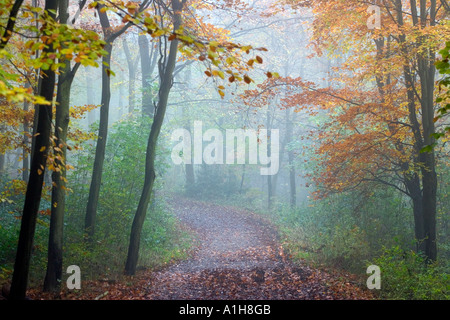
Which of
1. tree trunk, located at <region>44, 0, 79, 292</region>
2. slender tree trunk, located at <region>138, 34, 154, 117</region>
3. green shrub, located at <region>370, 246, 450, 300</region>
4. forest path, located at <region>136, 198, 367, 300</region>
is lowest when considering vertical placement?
forest path, located at <region>136, 198, 367, 300</region>

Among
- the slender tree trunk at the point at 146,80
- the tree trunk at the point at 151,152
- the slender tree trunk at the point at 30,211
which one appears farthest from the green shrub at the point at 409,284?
the slender tree trunk at the point at 146,80

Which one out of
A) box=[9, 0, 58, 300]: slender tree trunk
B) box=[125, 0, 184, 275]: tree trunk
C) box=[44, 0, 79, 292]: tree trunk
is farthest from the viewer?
box=[125, 0, 184, 275]: tree trunk


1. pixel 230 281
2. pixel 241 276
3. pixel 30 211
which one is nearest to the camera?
→ pixel 30 211

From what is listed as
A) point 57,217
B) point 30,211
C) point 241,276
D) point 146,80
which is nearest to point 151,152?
point 57,217

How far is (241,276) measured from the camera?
8750 mm

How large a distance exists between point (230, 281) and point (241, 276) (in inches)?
18.7

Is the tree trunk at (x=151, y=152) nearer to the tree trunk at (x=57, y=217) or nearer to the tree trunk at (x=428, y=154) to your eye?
the tree trunk at (x=57, y=217)

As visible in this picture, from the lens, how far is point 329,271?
350 inches

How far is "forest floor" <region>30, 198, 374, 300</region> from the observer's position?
7.14 m

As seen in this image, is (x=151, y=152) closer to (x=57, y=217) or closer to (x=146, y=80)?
(x=57, y=217)

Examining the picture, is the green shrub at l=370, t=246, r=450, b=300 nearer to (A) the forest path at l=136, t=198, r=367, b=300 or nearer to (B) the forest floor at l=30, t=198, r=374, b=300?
(B) the forest floor at l=30, t=198, r=374, b=300

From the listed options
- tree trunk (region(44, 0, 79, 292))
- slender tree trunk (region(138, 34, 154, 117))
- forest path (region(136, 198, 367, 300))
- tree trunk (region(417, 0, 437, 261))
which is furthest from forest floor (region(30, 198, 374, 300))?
slender tree trunk (region(138, 34, 154, 117))
